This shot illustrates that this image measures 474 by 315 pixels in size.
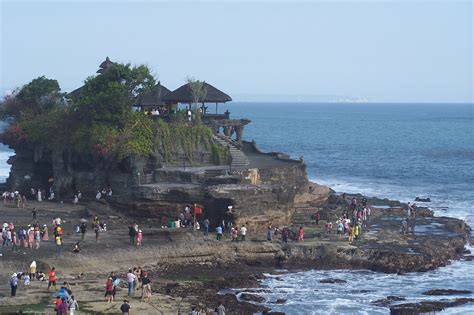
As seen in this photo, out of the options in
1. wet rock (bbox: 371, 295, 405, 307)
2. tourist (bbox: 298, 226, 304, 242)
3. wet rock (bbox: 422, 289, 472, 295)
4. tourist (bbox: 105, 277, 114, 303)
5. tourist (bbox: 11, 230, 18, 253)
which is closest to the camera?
tourist (bbox: 105, 277, 114, 303)

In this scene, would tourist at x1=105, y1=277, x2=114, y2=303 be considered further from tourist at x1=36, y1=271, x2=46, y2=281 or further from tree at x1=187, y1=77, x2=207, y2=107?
tree at x1=187, y1=77, x2=207, y2=107

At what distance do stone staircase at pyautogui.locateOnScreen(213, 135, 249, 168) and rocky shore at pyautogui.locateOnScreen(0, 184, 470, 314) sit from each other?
4541 millimetres

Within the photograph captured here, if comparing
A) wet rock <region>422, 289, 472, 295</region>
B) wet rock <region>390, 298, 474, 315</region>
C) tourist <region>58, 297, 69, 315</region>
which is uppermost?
tourist <region>58, 297, 69, 315</region>

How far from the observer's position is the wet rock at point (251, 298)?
36000 millimetres

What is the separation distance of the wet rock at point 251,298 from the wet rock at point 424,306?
17.9ft

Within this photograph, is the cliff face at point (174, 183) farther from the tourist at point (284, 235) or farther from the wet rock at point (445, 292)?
the wet rock at point (445, 292)

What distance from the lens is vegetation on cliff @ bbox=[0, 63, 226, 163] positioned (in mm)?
51000

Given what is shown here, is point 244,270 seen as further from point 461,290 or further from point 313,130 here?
point 313,130

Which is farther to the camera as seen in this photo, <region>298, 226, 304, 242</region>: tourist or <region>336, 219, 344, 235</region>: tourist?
<region>336, 219, 344, 235</region>: tourist

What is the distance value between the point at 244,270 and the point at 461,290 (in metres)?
10.1

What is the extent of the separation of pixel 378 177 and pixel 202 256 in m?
42.8

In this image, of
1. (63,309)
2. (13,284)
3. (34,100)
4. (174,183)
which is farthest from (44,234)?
(34,100)

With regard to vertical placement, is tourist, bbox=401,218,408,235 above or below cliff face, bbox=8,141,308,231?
below

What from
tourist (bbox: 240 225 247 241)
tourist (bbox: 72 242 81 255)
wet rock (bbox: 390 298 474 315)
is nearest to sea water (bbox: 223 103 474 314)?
wet rock (bbox: 390 298 474 315)
